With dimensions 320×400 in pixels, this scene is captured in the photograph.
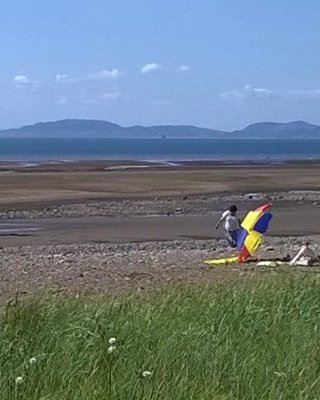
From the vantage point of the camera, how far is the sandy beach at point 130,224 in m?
17.2

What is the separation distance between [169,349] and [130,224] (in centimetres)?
2406

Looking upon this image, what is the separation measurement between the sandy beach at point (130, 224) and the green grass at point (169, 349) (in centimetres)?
609

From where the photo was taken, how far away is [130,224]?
102 feet

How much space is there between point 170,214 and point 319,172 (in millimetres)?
32407

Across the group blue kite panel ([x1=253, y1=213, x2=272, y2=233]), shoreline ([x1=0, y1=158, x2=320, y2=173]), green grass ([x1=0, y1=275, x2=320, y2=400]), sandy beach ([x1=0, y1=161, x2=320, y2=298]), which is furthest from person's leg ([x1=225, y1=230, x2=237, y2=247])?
shoreline ([x1=0, y1=158, x2=320, y2=173])

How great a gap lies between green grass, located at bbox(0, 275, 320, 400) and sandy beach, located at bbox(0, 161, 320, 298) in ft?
20.0

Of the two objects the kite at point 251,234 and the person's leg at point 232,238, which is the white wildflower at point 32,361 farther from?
the person's leg at point 232,238

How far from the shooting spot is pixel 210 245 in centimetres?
2445

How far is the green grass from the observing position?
6234 mm

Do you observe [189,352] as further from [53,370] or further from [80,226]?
[80,226]

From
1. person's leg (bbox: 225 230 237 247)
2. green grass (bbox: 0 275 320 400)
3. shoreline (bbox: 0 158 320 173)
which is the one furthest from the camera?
shoreline (bbox: 0 158 320 173)

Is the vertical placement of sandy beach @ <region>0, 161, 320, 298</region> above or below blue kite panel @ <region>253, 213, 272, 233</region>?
below

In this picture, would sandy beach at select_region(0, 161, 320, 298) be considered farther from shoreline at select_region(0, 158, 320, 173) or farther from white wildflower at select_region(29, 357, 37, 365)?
shoreline at select_region(0, 158, 320, 173)

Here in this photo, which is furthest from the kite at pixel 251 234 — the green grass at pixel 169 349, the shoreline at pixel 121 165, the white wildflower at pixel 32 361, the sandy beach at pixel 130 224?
the shoreline at pixel 121 165
